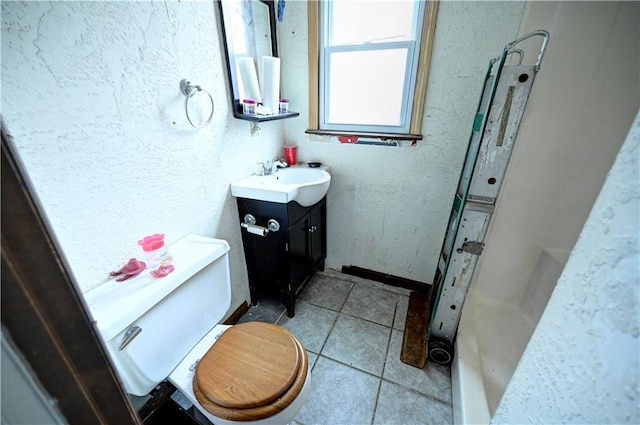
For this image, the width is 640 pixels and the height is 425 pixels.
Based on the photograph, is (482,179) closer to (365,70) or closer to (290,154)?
(365,70)

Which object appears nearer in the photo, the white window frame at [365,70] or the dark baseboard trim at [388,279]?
the white window frame at [365,70]

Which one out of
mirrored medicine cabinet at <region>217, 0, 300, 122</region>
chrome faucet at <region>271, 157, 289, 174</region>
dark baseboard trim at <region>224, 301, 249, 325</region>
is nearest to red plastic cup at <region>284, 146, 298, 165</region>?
chrome faucet at <region>271, 157, 289, 174</region>

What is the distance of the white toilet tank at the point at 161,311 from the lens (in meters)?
0.72

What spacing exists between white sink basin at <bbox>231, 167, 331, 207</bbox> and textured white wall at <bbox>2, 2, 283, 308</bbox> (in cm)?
18

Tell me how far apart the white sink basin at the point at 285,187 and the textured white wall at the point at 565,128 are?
3.57 feet

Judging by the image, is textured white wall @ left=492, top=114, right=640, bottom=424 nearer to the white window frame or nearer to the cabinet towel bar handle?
the cabinet towel bar handle

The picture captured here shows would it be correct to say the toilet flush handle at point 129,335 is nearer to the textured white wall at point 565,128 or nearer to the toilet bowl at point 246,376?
the toilet bowl at point 246,376

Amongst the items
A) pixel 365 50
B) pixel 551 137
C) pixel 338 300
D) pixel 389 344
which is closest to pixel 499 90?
pixel 551 137

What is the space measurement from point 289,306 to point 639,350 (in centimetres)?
151

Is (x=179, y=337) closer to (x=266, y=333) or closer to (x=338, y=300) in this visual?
(x=266, y=333)

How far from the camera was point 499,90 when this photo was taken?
90 cm

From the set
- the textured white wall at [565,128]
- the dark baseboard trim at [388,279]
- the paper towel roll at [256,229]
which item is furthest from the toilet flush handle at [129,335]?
the textured white wall at [565,128]

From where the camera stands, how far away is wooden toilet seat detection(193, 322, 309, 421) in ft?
2.63

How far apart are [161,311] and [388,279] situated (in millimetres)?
1542
